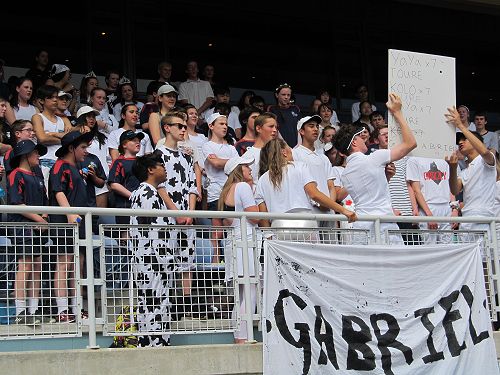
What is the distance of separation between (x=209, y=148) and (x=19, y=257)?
161 inches

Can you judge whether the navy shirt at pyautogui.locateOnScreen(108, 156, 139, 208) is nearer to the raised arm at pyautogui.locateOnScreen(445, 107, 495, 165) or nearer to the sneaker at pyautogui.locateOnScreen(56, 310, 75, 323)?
the sneaker at pyautogui.locateOnScreen(56, 310, 75, 323)

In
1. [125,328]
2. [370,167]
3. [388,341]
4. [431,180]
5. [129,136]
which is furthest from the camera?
[431,180]

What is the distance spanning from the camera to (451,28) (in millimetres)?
18156

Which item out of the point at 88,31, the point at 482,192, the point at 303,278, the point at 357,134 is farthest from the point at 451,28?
the point at 303,278

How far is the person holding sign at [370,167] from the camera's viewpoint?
9023mm

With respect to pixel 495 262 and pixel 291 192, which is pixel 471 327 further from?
pixel 291 192

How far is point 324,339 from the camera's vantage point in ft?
26.6

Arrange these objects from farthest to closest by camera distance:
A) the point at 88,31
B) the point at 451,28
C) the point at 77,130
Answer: the point at 451,28
the point at 88,31
the point at 77,130

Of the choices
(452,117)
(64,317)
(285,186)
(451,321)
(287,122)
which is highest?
(287,122)

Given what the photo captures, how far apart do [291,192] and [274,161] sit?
1.04ft

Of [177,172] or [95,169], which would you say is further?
[95,169]

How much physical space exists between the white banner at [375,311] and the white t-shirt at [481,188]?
4.55 feet

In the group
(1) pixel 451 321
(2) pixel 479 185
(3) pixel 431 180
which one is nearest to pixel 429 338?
(1) pixel 451 321

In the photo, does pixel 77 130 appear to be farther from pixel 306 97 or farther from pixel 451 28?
pixel 451 28
